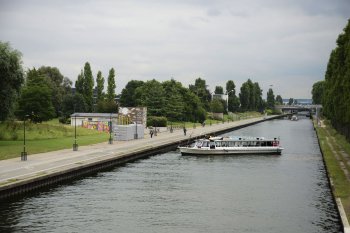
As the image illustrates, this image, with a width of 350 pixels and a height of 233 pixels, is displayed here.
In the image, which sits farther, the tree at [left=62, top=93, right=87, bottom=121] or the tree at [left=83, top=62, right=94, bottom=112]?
the tree at [left=83, top=62, right=94, bottom=112]

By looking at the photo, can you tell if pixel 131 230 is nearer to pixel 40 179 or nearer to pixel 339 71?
pixel 40 179

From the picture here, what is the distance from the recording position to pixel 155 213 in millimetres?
39781

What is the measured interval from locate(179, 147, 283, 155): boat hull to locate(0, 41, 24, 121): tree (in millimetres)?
27753

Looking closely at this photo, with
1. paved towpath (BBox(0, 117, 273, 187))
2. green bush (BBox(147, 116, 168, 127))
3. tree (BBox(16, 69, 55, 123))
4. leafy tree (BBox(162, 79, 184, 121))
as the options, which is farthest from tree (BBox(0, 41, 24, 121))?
leafy tree (BBox(162, 79, 184, 121))

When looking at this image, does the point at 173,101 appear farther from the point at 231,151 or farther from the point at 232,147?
the point at 231,151

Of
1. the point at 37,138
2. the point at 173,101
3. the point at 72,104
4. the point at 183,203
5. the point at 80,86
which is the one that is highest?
the point at 80,86

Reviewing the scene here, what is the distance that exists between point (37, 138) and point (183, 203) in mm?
48731

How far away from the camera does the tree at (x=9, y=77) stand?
71812mm

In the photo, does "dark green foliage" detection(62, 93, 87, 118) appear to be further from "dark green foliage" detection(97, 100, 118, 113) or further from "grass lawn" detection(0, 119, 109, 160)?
"grass lawn" detection(0, 119, 109, 160)

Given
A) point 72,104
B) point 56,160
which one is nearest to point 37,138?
point 56,160

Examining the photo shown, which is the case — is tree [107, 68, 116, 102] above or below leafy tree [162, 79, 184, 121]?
above

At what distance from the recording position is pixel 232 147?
8675 cm

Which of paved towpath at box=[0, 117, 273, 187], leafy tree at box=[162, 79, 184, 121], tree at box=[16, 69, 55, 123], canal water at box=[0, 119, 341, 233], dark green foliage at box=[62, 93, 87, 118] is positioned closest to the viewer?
canal water at box=[0, 119, 341, 233]

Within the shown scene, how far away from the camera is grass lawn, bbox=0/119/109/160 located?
68188 mm
